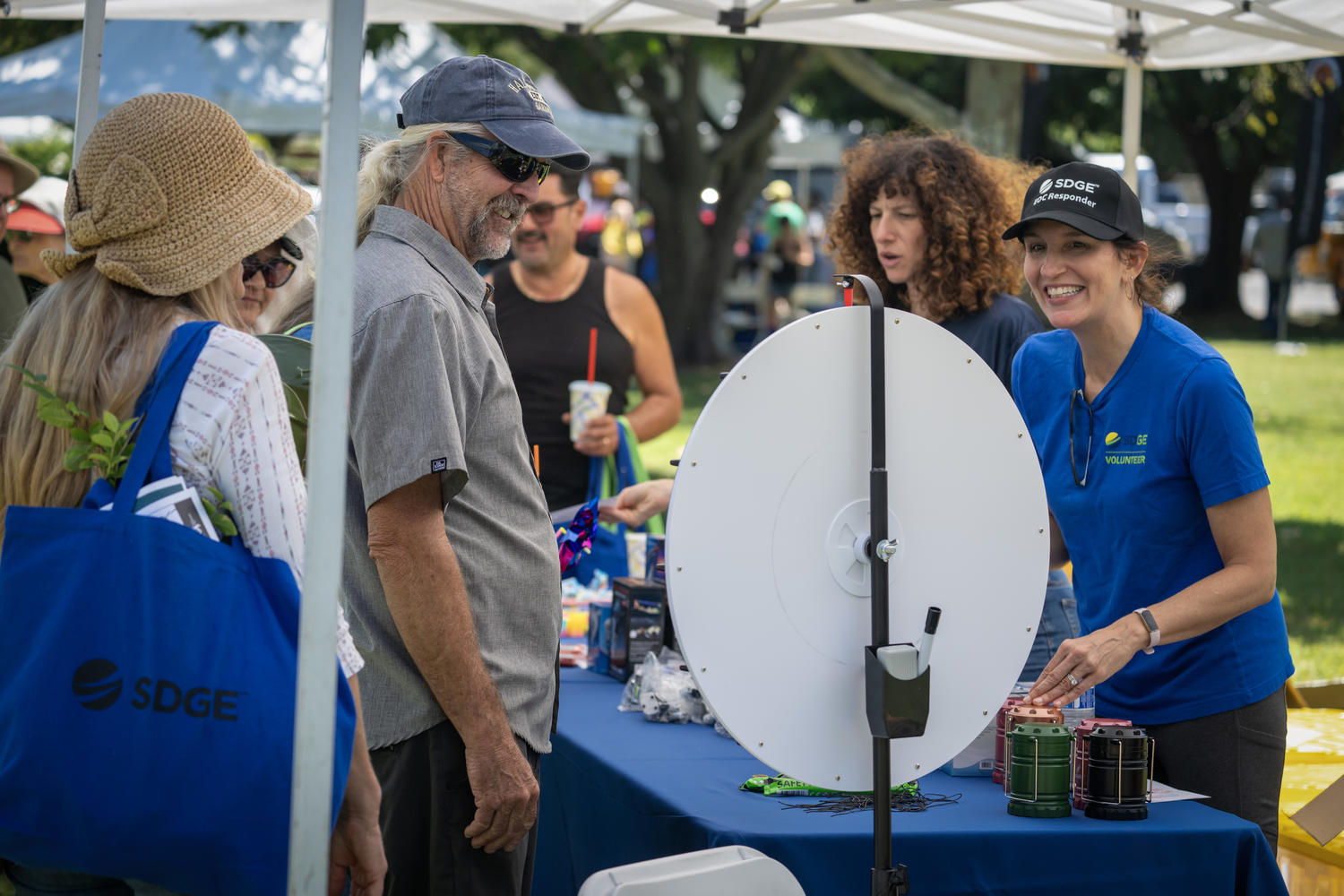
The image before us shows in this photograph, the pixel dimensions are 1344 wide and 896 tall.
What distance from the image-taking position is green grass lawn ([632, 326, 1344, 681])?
652cm

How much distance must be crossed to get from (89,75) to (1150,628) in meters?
2.13

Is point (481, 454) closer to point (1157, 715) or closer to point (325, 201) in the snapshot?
point (325, 201)

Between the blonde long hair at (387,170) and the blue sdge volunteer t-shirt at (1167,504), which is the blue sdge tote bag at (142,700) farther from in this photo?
the blue sdge volunteer t-shirt at (1167,504)

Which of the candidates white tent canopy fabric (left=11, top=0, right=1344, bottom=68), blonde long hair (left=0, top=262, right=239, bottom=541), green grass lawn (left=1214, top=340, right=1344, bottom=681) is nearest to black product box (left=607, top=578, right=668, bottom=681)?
blonde long hair (left=0, top=262, right=239, bottom=541)

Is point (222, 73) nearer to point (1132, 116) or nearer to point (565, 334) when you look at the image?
point (565, 334)

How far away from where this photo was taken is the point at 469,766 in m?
1.90

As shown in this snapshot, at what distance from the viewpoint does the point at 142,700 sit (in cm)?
140

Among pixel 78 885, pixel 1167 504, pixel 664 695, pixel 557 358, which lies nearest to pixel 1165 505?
pixel 1167 504

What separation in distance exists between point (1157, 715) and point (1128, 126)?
324cm

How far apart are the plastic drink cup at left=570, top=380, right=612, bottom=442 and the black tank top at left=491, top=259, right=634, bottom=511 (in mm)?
240

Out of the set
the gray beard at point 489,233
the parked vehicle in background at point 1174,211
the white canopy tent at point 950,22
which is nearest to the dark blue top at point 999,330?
the gray beard at point 489,233

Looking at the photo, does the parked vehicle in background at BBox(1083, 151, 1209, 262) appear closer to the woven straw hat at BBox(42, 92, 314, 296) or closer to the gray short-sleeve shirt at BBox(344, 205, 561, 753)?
the gray short-sleeve shirt at BBox(344, 205, 561, 753)

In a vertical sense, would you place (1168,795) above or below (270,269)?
below

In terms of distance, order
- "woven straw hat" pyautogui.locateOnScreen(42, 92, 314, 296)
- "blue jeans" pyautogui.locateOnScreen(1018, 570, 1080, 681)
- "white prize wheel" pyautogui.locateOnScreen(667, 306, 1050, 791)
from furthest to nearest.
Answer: "blue jeans" pyautogui.locateOnScreen(1018, 570, 1080, 681)
"white prize wheel" pyautogui.locateOnScreen(667, 306, 1050, 791)
"woven straw hat" pyautogui.locateOnScreen(42, 92, 314, 296)
